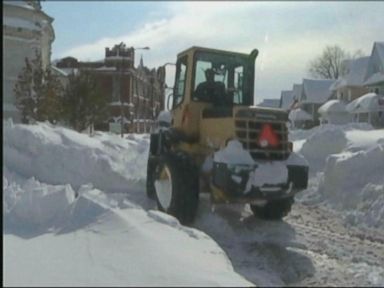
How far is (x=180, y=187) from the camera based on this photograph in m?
7.44

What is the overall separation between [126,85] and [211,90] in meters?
13.8

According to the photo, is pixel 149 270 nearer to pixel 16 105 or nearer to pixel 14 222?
pixel 14 222

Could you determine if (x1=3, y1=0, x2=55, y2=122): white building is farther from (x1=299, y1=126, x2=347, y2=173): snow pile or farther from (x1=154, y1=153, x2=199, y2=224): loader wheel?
(x1=154, y1=153, x2=199, y2=224): loader wheel

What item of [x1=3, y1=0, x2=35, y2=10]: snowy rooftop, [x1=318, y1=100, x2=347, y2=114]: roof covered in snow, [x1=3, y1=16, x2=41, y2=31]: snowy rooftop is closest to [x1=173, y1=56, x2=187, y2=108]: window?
[x1=3, y1=16, x2=41, y2=31]: snowy rooftop

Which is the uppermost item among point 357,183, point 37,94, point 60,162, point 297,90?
point 297,90

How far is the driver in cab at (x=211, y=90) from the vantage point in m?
8.23

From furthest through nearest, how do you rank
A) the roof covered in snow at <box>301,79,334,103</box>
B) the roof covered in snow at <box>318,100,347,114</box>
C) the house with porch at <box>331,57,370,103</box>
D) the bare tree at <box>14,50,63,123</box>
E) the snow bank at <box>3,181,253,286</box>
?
the roof covered in snow at <box>301,79,334,103</box>, the house with porch at <box>331,57,370,103</box>, the roof covered in snow at <box>318,100,347,114</box>, the bare tree at <box>14,50,63,123</box>, the snow bank at <box>3,181,253,286</box>

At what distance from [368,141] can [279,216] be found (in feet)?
25.3

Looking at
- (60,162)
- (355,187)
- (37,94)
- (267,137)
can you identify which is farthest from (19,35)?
(267,137)

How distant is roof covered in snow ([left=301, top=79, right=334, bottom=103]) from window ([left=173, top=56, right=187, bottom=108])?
53666 mm

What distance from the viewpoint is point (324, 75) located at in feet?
229

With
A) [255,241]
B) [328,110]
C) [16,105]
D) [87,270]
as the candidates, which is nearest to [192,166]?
[255,241]

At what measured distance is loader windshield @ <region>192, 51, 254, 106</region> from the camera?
8.23 meters

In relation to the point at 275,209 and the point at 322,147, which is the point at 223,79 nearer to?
the point at 275,209
